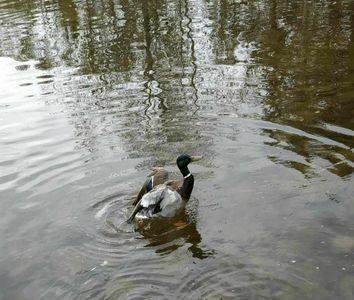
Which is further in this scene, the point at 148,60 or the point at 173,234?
the point at 148,60

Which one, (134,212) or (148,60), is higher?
(148,60)

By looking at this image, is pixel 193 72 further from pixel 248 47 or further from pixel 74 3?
pixel 74 3

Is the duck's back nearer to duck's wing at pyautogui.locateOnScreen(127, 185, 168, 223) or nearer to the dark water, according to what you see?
duck's wing at pyautogui.locateOnScreen(127, 185, 168, 223)

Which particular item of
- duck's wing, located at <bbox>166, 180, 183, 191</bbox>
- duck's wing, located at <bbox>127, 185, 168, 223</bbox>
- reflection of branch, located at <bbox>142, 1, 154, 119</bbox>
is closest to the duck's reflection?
duck's wing, located at <bbox>127, 185, 168, 223</bbox>

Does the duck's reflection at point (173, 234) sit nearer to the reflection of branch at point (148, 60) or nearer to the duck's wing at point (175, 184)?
the duck's wing at point (175, 184)

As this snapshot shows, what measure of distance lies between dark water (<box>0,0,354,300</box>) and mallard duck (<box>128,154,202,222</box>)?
0.72 feet

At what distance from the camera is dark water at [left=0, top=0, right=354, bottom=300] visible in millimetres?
6340

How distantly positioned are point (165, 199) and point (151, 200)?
0.77 ft

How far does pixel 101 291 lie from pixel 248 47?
11392 mm

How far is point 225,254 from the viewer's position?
21.8ft

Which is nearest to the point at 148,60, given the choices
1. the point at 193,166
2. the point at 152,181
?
the point at 193,166

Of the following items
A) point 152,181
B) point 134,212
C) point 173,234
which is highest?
point 152,181

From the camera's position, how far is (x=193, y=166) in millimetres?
9148

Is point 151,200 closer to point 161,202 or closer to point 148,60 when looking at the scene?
point 161,202
